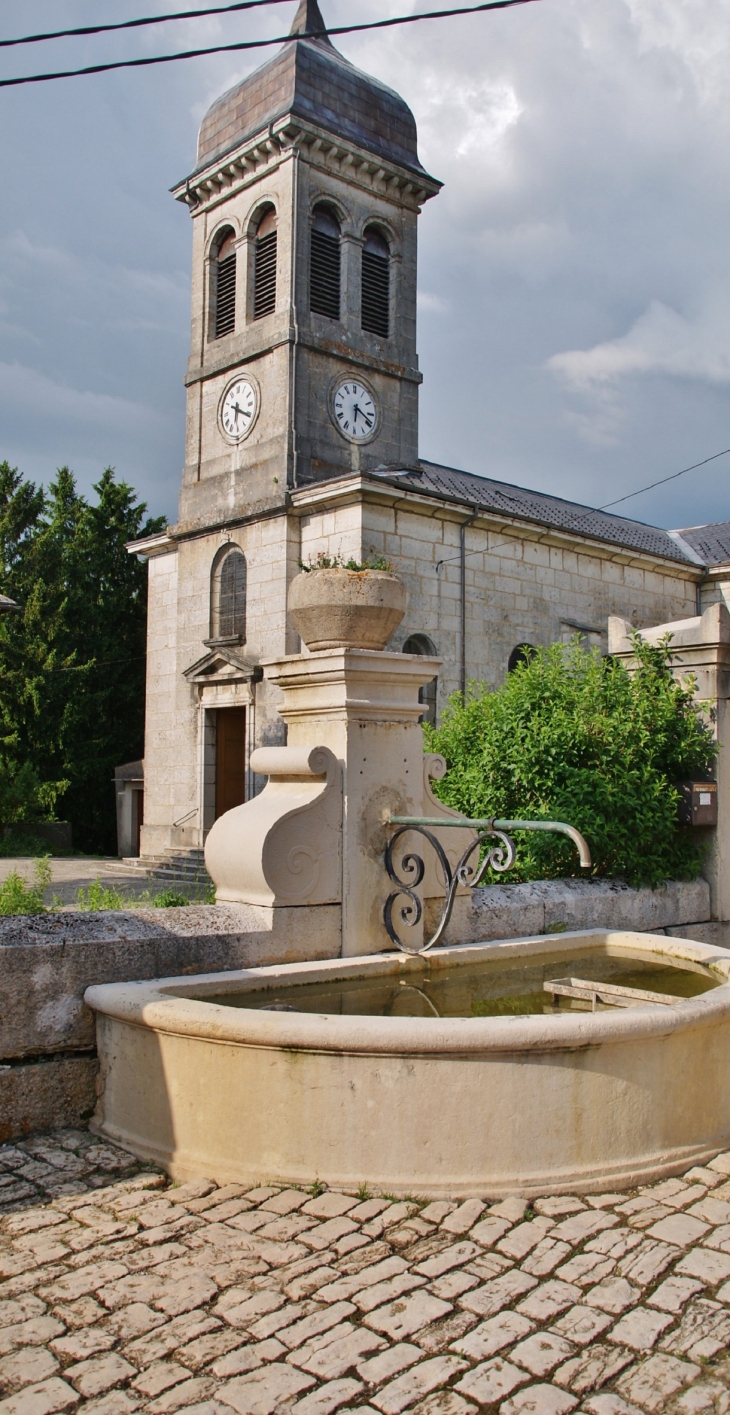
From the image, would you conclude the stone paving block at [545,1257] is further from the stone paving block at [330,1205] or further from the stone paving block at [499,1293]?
the stone paving block at [330,1205]

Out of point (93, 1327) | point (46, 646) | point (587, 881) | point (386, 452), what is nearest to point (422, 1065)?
point (93, 1327)

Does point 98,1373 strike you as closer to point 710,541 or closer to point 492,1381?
point 492,1381

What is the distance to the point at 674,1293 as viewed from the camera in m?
3.00

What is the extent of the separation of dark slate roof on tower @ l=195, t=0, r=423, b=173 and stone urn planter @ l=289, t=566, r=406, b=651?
1671 centimetres

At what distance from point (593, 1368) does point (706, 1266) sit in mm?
692

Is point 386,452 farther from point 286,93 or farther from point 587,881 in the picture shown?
point 587,881

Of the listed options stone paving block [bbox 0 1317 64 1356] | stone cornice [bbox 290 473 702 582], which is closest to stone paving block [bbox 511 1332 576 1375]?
stone paving block [bbox 0 1317 64 1356]

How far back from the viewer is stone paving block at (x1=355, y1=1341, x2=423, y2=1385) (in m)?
2.60

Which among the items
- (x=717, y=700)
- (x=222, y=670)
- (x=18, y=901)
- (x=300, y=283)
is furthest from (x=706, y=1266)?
(x=300, y=283)

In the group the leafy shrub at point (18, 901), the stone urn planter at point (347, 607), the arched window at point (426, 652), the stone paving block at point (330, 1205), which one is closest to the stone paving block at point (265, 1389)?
the stone paving block at point (330, 1205)

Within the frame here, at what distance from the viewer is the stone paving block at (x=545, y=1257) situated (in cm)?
313

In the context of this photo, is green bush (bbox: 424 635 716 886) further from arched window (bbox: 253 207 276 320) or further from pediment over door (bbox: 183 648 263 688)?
arched window (bbox: 253 207 276 320)

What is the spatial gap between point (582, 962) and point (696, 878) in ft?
7.55

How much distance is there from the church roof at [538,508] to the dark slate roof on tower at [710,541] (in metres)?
0.06
